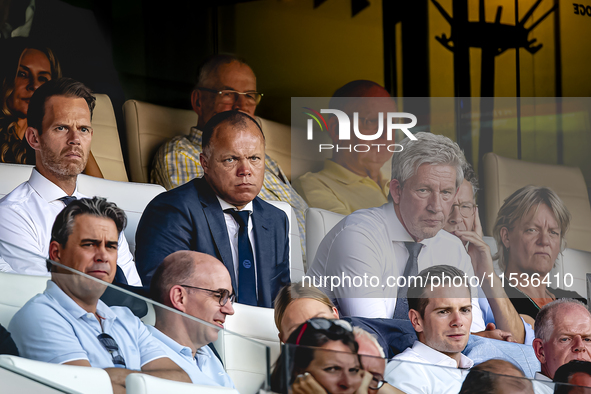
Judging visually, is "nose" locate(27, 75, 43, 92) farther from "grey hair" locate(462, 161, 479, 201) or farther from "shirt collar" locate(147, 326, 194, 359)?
"grey hair" locate(462, 161, 479, 201)

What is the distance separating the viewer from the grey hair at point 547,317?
307cm

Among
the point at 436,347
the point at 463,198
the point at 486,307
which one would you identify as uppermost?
the point at 463,198

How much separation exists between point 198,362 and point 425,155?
2164mm

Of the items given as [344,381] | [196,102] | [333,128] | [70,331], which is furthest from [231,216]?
[344,381]

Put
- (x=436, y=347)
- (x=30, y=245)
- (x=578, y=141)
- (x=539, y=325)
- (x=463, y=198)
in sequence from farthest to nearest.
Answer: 1. (x=578, y=141)
2. (x=463, y=198)
3. (x=539, y=325)
4. (x=436, y=347)
5. (x=30, y=245)

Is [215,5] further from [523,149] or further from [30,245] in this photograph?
[523,149]

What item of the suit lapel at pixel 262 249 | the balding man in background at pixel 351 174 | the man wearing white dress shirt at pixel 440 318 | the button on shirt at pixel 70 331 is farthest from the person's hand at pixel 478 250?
the button on shirt at pixel 70 331

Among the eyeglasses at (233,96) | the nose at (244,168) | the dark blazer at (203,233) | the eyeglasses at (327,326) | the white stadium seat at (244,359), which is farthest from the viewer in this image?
the eyeglasses at (233,96)

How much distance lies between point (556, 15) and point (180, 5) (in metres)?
2.23

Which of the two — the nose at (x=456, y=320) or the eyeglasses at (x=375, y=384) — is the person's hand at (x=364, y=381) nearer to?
the eyeglasses at (x=375, y=384)

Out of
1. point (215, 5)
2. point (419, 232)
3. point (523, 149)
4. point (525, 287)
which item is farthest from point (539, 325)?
point (215, 5)

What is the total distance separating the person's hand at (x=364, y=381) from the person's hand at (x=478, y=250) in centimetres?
192

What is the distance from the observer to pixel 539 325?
3.14 meters

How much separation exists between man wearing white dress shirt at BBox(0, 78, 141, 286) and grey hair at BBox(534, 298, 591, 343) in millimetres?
2049
